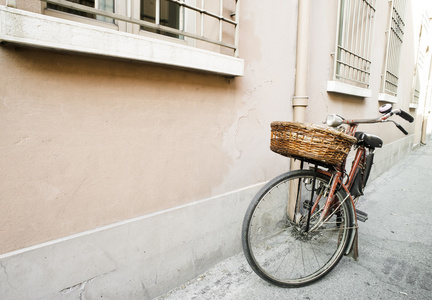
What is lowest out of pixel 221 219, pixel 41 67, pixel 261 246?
pixel 261 246

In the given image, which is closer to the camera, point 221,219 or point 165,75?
point 165,75

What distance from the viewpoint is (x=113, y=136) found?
1.63 metres

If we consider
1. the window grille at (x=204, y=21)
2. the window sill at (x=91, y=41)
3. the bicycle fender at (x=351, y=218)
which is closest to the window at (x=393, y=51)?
the bicycle fender at (x=351, y=218)

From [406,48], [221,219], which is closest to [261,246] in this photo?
[221,219]

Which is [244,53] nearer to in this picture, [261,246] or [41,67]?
[41,67]

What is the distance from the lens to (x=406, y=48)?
669cm

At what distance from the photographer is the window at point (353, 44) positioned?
11.7ft

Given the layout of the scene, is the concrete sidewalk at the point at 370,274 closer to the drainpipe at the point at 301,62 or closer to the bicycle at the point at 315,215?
the bicycle at the point at 315,215

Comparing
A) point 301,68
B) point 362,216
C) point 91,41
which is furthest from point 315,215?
point 91,41

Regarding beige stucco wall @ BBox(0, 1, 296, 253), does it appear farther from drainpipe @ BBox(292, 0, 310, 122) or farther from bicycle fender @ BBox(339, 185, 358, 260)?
bicycle fender @ BBox(339, 185, 358, 260)

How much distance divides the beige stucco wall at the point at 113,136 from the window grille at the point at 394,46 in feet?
13.4

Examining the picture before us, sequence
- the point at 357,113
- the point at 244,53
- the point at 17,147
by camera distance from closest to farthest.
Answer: the point at 17,147 < the point at 244,53 < the point at 357,113

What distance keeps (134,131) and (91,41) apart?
56cm

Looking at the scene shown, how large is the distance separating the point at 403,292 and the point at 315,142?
140 cm
